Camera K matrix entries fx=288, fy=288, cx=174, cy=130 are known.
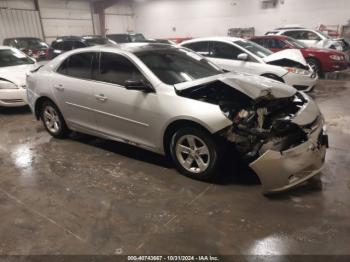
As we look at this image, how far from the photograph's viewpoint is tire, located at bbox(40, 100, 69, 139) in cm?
438

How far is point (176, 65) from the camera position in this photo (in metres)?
3.56

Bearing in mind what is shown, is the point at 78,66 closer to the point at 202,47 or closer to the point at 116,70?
the point at 116,70

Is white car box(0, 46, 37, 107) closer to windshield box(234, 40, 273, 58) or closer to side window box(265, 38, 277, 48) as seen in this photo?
windshield box(234, 40, 273, 58)

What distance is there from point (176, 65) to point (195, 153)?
118 cm

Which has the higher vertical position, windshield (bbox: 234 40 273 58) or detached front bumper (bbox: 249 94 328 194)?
windshield (bbox: 234 40 273 58)

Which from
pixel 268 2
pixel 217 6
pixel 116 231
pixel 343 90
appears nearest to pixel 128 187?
pixel 116 231

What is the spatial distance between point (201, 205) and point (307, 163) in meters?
1.06

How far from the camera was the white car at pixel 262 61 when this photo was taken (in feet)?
20.5

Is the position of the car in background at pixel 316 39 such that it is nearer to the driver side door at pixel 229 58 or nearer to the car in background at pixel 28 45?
the driver side door at pixel 229 58

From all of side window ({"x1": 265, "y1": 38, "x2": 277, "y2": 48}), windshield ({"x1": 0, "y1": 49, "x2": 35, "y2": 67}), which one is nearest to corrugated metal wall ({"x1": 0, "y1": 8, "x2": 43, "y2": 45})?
windshield ({"x1": 0, "y1": 49, "x2": 35, "y2": 67})

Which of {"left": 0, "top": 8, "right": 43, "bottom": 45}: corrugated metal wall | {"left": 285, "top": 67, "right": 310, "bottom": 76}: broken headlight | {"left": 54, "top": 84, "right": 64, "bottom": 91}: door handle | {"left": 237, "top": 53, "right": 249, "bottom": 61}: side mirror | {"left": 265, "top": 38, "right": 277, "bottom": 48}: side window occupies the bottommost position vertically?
{"left": 285, "top": 67, "right": 310, "bottom": 76}: broken headlight

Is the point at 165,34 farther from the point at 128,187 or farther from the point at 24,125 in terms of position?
the point at 128,187

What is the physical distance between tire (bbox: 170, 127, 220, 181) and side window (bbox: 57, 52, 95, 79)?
1.59 m

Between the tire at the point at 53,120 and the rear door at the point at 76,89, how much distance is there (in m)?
0.21
